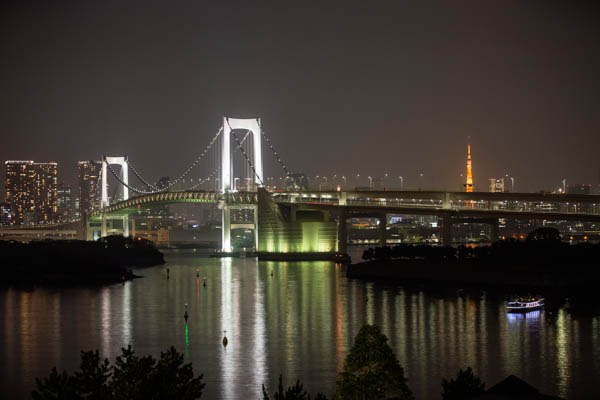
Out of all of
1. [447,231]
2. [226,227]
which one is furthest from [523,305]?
[226,227]

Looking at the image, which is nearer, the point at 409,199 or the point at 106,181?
the point at 409,199

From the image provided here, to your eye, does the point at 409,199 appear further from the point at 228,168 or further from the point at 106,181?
the point at 106,181

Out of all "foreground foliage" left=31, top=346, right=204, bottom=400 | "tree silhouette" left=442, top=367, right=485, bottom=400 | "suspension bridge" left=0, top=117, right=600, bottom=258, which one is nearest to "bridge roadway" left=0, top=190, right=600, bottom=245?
"suspension bridge" left=0, top=117, right=600, bottom=258

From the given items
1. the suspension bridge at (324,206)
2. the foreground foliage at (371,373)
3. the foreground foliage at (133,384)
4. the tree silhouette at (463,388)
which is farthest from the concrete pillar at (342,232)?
the foreground foliage at (371,373)

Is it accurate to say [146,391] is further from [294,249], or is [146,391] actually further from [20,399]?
[294,249]

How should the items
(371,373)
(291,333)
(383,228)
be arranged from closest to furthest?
(371,373) → (291,333) → (383,228)

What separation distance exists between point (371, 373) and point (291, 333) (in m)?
11.2

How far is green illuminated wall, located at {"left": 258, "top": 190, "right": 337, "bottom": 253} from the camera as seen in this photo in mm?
48469

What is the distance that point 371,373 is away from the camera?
9078 mm

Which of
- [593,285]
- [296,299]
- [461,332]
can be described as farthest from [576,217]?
[461,332]

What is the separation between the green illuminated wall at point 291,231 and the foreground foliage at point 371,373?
39.1m

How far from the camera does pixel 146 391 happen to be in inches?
359

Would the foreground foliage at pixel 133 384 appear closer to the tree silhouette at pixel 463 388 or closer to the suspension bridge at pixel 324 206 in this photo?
the tree silhouette at pixel 463 388

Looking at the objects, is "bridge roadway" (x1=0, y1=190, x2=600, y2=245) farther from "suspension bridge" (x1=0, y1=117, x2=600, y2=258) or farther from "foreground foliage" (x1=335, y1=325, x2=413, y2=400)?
"foreground foliage" (x1=335, y1=325, x2=413, y2=400)
